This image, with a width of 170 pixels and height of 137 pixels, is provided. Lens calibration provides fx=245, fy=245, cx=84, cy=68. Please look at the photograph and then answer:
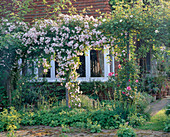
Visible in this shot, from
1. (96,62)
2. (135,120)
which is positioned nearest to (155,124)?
(135,120)

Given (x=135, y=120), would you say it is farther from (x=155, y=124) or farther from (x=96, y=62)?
(x=96, y=62)

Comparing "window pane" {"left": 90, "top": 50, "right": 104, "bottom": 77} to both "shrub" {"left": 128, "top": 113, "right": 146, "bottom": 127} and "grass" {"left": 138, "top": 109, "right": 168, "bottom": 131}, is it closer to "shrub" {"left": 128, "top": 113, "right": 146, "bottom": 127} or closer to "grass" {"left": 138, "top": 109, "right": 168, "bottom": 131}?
"grass" {"left": 138, "top": 109, "right": 168, "bottom": 131}

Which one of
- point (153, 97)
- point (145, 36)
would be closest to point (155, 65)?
point (153, 97)

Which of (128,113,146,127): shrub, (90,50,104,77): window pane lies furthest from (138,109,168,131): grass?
(90,50,104,77): window pane

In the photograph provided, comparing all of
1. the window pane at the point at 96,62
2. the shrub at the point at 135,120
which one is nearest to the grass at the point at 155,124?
the shrub at the point at 135,120

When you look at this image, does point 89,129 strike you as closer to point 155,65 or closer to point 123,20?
point 123,20

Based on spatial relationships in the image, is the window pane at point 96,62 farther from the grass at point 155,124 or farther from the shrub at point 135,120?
the shrub at point 135,120

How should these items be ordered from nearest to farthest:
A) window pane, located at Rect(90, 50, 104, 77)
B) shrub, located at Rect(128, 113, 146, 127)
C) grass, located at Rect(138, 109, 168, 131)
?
grass, located at Rect(138, 109, 168, 131) < shrub, located at Rect(128, 113, 146, 127) < window pane, located at Rect(90, 50, 104, 77)

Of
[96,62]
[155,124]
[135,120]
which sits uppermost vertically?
[96,62]

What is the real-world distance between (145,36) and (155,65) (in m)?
5.79

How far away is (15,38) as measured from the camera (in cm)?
708

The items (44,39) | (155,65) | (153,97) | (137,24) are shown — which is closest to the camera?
(137,24)

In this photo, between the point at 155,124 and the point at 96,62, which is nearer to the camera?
the point at 155,124

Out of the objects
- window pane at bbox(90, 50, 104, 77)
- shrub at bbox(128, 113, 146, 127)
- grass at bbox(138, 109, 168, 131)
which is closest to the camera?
grass at bbox(138, 109, 168, 131)
